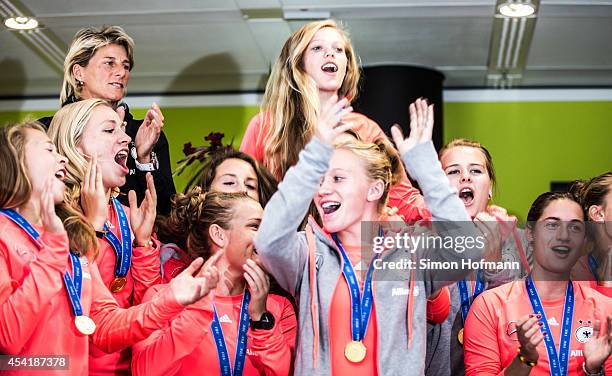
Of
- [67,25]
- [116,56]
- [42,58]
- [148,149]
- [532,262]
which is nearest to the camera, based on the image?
[532,262]

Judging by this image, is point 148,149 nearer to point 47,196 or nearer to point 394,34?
point 47,196

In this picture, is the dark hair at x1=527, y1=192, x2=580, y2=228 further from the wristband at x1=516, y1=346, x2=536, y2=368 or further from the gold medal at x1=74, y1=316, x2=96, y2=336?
the gold medal at x1=74, y1=316, x2=96, y2=336

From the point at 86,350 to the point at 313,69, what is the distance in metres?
1.56

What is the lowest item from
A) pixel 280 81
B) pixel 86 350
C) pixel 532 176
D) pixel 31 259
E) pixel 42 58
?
pixel 86 350

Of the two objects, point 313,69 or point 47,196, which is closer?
point 47,196

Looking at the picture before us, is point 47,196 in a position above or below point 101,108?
below

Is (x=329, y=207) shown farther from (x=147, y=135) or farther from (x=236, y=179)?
(x=147, y=135)

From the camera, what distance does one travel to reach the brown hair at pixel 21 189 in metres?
2.89

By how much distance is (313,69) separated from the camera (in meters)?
3.97

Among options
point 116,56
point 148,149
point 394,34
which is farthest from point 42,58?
A: point 148,149

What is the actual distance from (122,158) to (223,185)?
0.39m

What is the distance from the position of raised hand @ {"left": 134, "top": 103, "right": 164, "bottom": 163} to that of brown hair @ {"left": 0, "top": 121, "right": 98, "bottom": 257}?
2.38 ft

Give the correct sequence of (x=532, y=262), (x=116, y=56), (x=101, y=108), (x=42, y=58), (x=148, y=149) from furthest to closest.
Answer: (x=42, y=58) < (x=116, y=56) < (x=148, y=149) < (x=101, y=108) < (x=532, y=262)

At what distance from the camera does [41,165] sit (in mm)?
2967
